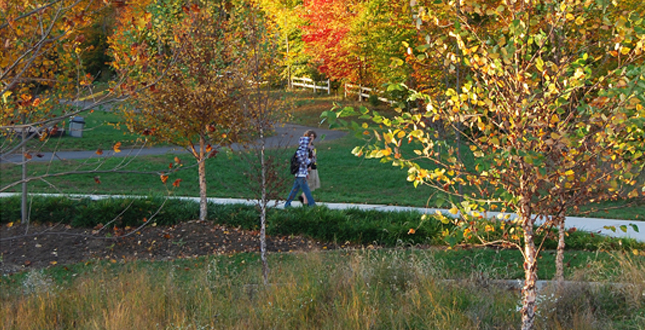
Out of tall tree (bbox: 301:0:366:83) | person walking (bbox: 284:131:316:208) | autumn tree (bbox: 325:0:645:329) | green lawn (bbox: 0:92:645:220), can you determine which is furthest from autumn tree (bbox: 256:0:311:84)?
autumn tree (bbox: 325:0:645:329)

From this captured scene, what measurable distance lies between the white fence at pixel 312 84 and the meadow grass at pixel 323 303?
97.6 ft

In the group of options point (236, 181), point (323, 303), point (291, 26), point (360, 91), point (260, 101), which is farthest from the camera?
point (291, 26)

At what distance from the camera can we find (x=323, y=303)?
5352 mm

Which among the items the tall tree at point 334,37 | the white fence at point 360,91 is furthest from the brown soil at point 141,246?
the white fence at point 360,91

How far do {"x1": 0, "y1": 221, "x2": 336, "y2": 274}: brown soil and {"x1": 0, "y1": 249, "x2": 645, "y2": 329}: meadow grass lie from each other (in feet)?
6.90

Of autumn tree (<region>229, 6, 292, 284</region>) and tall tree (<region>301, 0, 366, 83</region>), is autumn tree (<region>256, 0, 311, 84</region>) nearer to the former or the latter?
tall tree (<region>301, 0, 366, 83</region>)

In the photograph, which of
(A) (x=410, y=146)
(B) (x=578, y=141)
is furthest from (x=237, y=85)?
(A) (x=410, y=146)

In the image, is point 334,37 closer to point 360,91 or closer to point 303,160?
point 360,91

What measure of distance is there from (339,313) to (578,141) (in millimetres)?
2371

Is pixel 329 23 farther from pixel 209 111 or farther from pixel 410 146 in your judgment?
pixel 209 111

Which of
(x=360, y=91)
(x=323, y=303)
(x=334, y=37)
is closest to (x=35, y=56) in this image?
(x=323, y=303)

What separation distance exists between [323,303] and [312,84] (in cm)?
3454

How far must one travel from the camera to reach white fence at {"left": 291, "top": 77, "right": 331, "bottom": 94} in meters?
36.1

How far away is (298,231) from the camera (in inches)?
373
